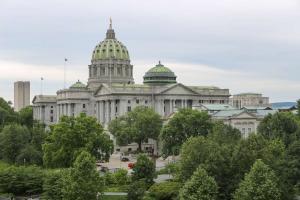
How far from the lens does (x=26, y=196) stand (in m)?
81.9

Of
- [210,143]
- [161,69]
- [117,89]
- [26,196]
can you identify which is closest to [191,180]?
[210,143]

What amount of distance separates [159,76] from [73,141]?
90.4 meters

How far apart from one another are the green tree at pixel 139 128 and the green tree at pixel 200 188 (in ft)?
259

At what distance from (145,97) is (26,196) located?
97.6 m

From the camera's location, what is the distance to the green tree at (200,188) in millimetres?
62334

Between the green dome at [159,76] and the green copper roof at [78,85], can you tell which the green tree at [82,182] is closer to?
the green dome at [159,76]

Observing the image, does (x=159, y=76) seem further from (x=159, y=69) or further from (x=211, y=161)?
(x=211, y=161)

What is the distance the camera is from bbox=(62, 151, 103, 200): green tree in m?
67.0

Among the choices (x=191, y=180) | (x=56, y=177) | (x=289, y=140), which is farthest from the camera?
(x=289, y=140)

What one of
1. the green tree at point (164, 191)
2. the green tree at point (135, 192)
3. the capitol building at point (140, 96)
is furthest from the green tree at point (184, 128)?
the green tree at point (135, 192)

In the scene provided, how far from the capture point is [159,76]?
189000mm

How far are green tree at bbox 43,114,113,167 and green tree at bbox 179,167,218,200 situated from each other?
121 feet

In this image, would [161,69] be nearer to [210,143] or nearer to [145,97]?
[145,97]

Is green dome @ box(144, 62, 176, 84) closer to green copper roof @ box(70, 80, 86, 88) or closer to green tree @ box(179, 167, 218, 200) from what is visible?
green copper roof @ box(70, 80, 86, 88)
